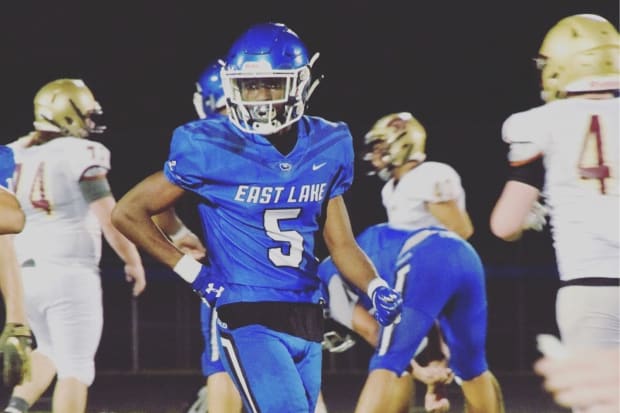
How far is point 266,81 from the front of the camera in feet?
14.0

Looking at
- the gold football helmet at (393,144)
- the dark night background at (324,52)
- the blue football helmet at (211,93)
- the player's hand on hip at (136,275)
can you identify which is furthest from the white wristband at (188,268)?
the dark night background at (324,52)

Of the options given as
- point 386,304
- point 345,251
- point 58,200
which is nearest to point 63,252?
point 58,200

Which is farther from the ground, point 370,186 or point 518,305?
point 370,186

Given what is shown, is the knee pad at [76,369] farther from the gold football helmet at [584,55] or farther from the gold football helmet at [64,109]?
the gold football helmet at [584,55]

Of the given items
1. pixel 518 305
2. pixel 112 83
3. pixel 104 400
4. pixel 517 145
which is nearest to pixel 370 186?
pixel 518 305

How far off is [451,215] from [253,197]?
2297 mm

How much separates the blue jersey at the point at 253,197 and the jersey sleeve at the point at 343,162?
0.16ft

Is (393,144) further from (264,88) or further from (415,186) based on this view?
(264,88)

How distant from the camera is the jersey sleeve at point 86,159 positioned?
6078 mm

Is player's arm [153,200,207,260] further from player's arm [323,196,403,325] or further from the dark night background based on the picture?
the dark night background

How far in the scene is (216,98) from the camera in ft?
20.4

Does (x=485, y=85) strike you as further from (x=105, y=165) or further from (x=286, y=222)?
(x=286, y=222)

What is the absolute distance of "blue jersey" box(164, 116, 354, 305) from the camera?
4156 millimetres

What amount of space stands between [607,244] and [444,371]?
2407 mm
